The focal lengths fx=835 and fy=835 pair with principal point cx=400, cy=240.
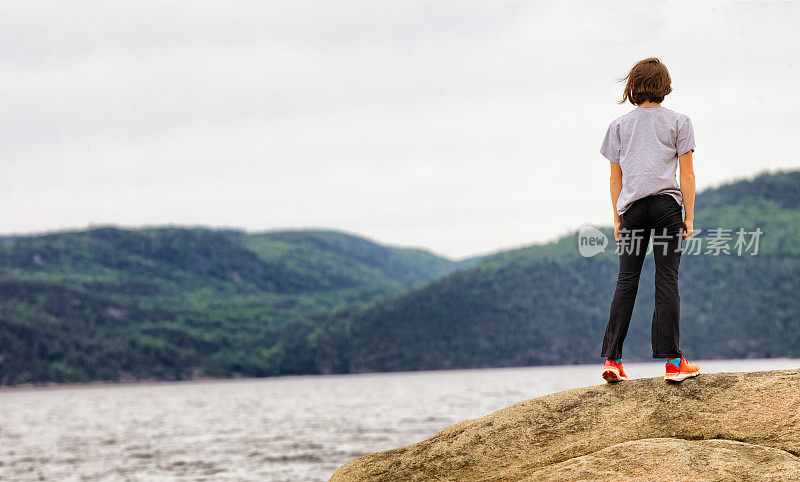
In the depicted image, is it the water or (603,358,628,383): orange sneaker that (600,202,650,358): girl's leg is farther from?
the water

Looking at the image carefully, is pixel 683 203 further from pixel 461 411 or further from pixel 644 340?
pixel 644 340

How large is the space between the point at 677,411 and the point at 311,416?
99.0m

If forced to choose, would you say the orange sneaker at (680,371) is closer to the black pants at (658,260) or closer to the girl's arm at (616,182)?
the black pants at (658,260)

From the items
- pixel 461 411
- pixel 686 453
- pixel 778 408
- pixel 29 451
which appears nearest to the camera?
pixel 686 453

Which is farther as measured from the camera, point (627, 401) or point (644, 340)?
point (644, 340)

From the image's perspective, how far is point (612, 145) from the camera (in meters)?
9.60

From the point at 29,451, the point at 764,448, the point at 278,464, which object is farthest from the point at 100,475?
the point at 764,448

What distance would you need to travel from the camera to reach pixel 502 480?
343 inches

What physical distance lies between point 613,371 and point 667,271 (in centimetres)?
134

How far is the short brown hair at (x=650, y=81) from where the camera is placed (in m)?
9.32

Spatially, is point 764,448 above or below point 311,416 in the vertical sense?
above

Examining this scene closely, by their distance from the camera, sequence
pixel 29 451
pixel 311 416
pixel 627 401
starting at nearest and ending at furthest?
pixel 627 401 < pixel 29 451 < pixel 311 416

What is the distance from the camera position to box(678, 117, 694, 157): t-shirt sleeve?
29.8 feet

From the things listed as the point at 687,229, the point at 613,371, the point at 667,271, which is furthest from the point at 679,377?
the point at 687,229
